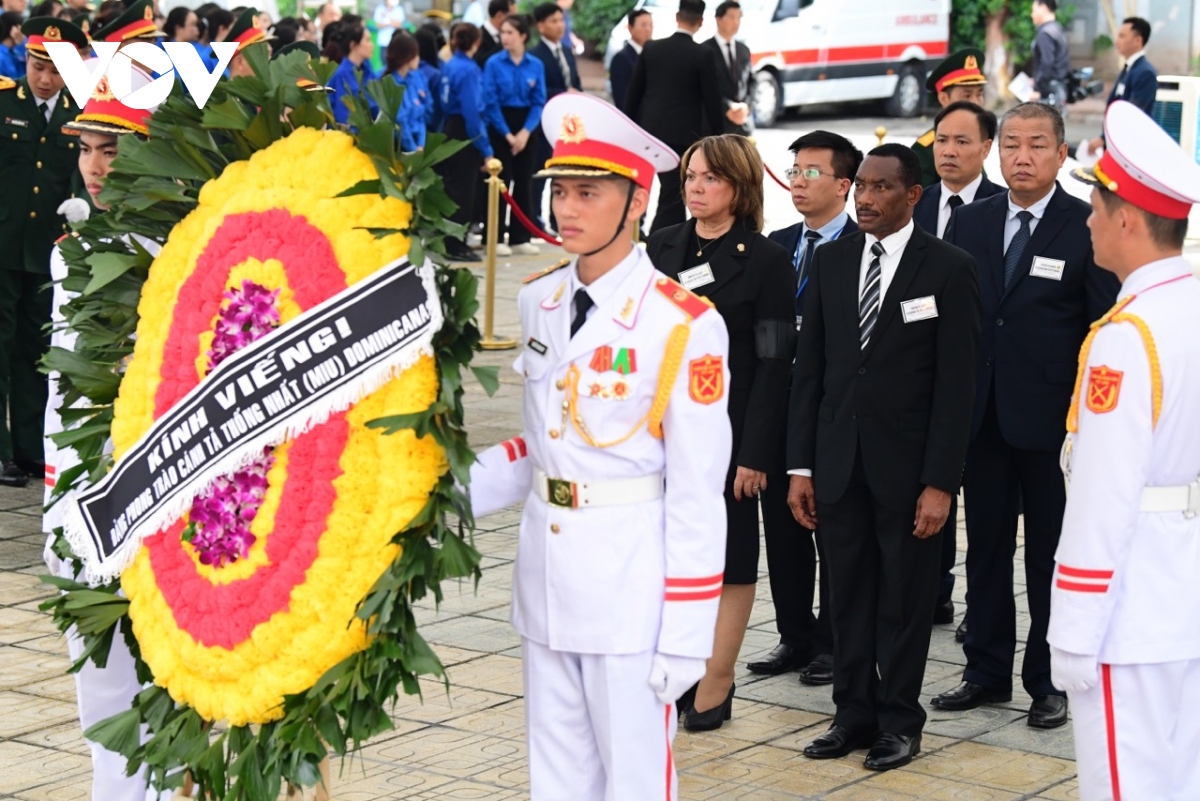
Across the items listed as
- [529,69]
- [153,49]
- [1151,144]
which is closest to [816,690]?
[1151,144]

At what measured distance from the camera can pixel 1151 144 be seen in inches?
175

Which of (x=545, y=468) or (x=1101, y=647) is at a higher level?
(x=545, y=468)

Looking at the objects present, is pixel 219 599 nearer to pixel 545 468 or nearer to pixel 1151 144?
pixel 545 468

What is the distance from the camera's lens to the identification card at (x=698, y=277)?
6.00 meters

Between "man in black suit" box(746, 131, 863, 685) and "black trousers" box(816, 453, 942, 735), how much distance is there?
0.60 meters

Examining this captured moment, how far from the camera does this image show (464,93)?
16.1m

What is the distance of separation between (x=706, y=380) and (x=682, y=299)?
0.75 ft

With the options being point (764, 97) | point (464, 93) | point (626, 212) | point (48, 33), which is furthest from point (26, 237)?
point (764, 97)

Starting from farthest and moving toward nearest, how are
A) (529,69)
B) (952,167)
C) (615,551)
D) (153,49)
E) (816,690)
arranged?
(529,69)
(952,167)
(816,690)
(153,49)
(615,551)

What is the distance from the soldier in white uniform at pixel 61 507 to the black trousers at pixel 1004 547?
9.94 ft

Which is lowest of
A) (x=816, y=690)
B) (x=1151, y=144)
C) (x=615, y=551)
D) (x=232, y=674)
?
(x=816, y=690)

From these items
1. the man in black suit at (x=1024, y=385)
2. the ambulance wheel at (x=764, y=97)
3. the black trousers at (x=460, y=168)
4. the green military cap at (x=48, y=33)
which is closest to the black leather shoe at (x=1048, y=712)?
the man in black suit at (x=1024, y=385)

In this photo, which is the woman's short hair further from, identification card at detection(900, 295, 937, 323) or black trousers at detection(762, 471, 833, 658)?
black trousers at detection(762, 471, 833, 658)

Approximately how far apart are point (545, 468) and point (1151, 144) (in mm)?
1684
